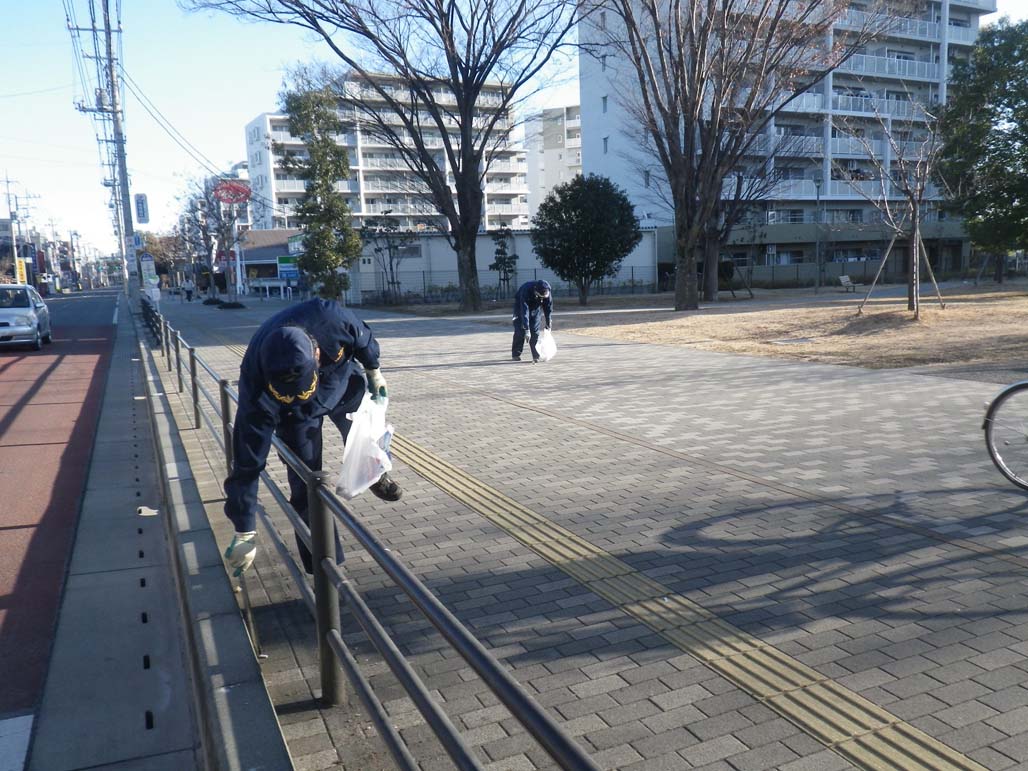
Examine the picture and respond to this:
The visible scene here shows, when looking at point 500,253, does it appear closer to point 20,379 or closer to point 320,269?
point 320,269

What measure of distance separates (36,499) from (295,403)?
4.60 metres

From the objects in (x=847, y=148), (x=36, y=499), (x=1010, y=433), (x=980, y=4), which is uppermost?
(x=980, y=4)

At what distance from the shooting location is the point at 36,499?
7105mm

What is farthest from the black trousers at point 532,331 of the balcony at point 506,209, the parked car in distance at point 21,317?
the balcony at point 506,209

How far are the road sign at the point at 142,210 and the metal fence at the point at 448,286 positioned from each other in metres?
10.6

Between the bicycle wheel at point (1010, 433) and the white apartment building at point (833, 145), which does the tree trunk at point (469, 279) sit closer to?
the white apartment building at point (833, 145)

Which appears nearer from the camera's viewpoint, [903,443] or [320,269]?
[903,443]

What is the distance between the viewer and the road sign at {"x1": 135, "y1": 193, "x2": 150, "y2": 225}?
34188 mm

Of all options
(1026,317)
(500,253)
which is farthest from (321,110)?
(1026,317)

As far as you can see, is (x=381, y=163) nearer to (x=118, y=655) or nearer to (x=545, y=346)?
(x=545, y=346)

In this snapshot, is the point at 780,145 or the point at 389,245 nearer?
the point at 780,145

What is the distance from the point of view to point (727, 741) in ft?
9.50

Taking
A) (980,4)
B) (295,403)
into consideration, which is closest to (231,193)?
(295,403)

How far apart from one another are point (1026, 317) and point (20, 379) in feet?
69.4
